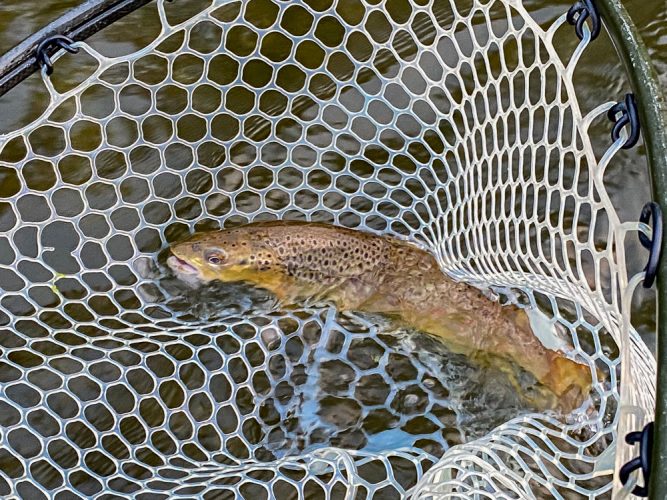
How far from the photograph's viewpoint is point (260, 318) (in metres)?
3.06

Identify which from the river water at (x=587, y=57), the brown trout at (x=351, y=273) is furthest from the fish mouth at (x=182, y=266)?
the river water at (x=587, y=57)

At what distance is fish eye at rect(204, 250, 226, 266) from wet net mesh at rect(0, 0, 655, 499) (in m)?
0.20

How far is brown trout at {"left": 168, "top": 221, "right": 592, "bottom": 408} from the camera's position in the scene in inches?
114

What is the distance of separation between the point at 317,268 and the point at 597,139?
1.50m

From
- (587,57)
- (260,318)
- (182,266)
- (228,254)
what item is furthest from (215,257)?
(587,57)

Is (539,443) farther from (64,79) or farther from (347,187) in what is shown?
(64,79)

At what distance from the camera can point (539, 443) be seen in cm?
281

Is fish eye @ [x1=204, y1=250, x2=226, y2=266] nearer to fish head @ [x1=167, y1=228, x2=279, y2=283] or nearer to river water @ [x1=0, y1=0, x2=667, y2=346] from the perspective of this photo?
fish head @ [x1=167, y1=228, x2=279, y2=283]

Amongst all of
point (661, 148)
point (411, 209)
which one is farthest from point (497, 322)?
point (661, 148)

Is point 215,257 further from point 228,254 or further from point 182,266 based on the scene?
point 182,266

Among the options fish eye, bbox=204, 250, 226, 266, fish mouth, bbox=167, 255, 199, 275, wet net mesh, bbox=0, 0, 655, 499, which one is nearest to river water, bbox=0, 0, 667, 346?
wet net mesh, bbox=0, 0, 655, 499

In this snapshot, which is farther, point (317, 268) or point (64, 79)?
point (64, 79)

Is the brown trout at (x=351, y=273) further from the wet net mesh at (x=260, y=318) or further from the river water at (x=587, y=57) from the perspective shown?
the river water at (x=587, y=57)

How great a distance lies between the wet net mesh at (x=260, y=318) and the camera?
2.76 m
